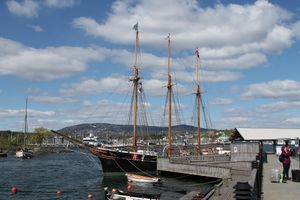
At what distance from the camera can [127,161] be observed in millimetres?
50031

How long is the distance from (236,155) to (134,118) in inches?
859

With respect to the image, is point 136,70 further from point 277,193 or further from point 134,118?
point 277,193

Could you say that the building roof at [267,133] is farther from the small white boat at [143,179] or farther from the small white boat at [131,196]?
the small white boat at [131,196]

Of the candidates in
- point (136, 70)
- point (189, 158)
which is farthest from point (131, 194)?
point (136, 70)

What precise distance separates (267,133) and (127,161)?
25757 millimetres

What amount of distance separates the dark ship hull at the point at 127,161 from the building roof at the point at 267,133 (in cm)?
1648

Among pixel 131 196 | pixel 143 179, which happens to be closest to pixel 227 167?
pixel 143 179

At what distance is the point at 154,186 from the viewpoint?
38.4m

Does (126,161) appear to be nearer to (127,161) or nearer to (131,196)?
(127,161)

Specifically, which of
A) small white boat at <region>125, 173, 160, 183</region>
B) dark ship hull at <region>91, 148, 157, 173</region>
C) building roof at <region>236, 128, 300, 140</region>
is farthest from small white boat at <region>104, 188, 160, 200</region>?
building roof at <region>236, 128, 300, 140</region>

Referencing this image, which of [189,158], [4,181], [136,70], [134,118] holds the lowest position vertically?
[4,181]

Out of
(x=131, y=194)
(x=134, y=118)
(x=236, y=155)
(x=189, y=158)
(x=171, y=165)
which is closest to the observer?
(x=131, y=194)

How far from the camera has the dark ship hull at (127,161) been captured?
1971 inches

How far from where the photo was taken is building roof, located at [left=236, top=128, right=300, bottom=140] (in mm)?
60531
